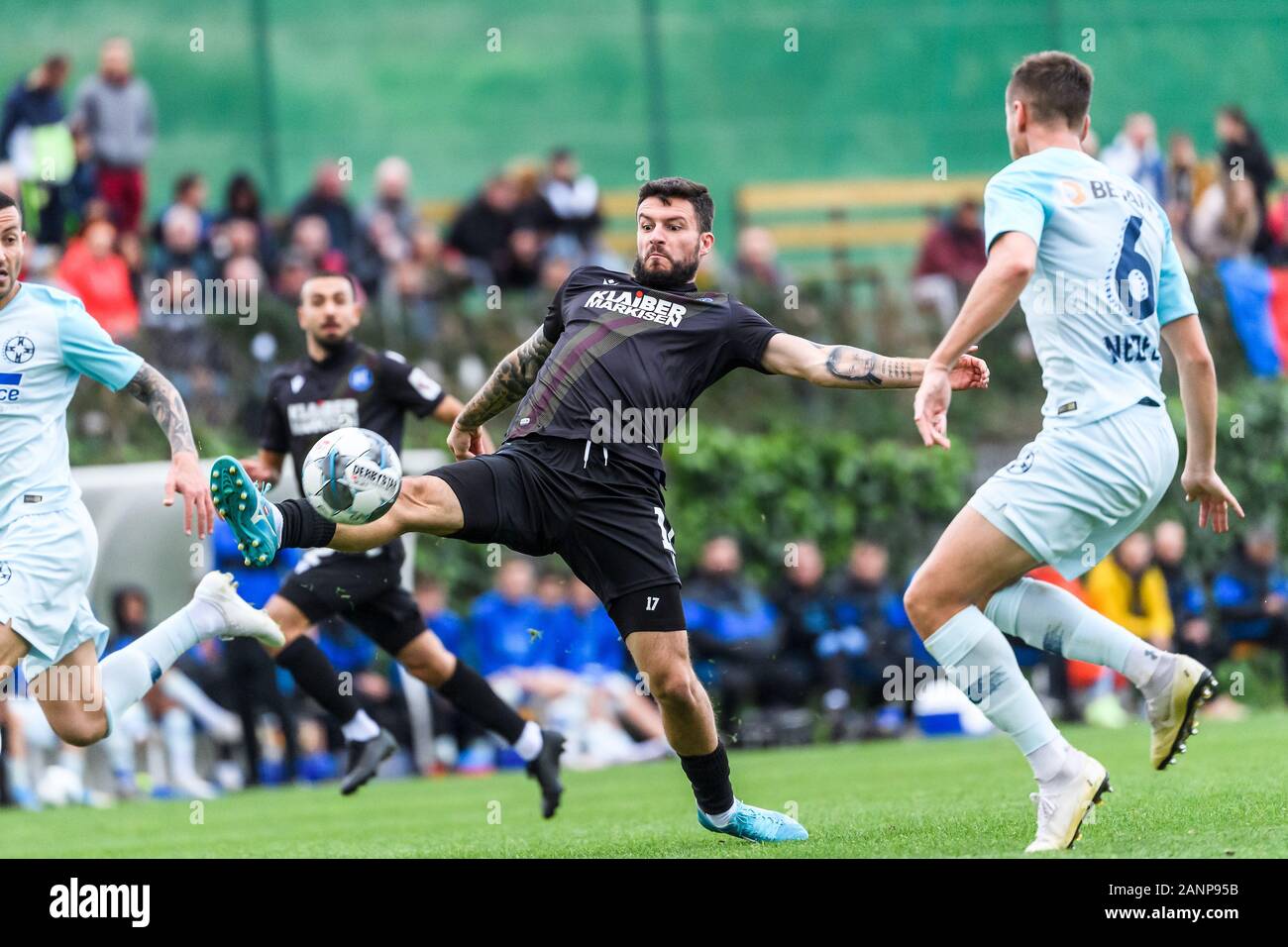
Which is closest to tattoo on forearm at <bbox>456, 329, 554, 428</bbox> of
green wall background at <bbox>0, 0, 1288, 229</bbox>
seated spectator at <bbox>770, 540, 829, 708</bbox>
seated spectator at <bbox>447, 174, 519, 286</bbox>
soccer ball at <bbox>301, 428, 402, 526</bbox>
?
soccer ball at <bbox>301, 428, 402, 526</bbox>

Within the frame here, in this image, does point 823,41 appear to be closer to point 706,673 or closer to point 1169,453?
point 706,673

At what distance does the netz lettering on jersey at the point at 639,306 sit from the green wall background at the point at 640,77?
40.5 feet

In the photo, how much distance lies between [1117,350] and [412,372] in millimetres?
4757

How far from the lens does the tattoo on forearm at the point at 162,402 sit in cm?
770

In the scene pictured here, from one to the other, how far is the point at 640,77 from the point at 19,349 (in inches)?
542

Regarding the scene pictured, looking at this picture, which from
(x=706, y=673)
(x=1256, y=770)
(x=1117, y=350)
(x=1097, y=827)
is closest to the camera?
(x=1117, y=350)

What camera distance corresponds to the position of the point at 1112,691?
55.2ft

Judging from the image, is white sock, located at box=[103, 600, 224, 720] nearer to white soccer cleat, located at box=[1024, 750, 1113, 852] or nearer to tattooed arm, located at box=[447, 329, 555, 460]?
tattooed arm, located at box=[447, 329, 555, 460]

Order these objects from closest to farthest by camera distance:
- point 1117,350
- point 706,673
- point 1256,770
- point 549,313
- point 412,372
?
1. point 1117,350
2. point 549,313
3. point 1256,770
4. point 412,372
5. point 706,673

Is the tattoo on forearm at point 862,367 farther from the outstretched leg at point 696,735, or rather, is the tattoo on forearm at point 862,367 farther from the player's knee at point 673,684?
the player's knee at point 673,684

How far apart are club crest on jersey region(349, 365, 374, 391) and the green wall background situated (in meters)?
9.62

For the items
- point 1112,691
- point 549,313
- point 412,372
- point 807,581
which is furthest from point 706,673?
point 549,313

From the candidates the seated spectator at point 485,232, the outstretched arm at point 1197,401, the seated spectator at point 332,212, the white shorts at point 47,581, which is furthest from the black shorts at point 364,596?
the seated spectator at point 485,232
